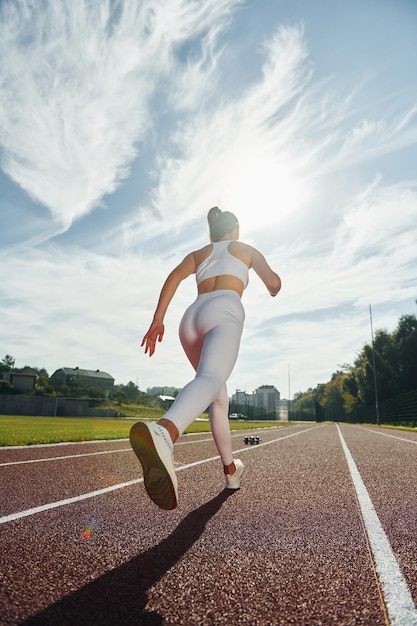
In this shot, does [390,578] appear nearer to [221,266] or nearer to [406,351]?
[221,266]

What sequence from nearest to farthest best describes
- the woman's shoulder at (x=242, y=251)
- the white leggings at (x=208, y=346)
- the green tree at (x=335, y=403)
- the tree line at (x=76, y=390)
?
1. the white leggings at (x=208, y=346)
2. the woman's shoulder at (x=242, y=251)
3. the tree line at (x=76, y=390)
4. the green tree at (x=335, y=403)

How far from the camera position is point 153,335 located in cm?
333

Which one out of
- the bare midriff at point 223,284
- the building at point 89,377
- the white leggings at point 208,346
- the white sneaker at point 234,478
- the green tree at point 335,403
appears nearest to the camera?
the white leggings at point 208,346

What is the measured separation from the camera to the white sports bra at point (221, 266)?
3219mm

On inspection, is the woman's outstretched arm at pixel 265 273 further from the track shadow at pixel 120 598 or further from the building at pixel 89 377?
the building at pixel 89 377

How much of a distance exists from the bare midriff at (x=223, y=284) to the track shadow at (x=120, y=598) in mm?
1623

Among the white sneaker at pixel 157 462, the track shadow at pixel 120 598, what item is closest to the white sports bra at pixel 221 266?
the white sneaker at pixel 157 462

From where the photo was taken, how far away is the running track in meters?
1.51

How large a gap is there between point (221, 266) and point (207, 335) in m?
0.56

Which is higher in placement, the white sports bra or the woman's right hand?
the white sports bra

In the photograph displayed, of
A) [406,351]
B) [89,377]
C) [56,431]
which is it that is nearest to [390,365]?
[406,351]

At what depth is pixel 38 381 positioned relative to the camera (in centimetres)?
10425

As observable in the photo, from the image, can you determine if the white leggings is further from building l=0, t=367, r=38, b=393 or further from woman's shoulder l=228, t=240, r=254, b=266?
building l=0, t=367, r=38, b=393

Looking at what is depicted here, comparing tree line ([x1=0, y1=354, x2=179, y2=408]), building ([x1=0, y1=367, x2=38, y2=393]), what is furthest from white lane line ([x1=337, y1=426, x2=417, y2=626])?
building ([x1=0, y1=367, x2=38, y2=393])
